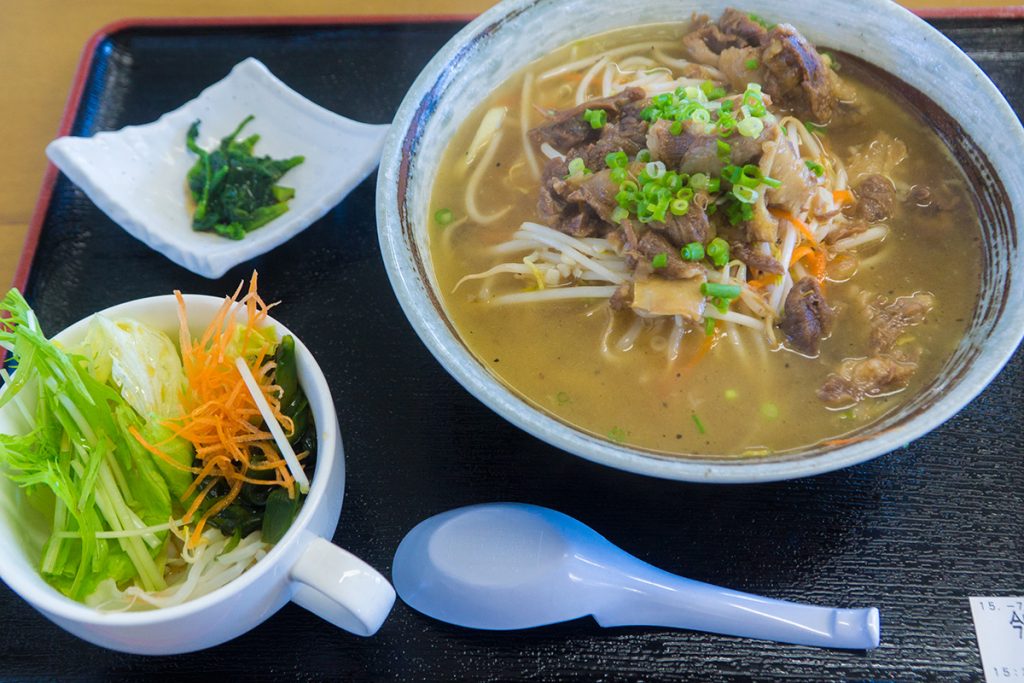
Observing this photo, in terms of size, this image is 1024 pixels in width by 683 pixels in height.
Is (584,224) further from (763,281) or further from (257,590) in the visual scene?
(257,590)

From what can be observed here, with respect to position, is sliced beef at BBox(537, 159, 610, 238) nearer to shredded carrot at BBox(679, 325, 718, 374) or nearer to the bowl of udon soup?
the bowl of udon soup

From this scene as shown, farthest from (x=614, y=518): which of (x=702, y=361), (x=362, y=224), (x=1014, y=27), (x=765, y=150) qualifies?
(x=1014, y=27)

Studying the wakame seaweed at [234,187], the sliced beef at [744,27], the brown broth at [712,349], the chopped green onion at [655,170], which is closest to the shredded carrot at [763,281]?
the brown broth at [712,349]

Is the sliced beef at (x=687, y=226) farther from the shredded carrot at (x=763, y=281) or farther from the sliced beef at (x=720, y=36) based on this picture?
the sliced beef at (x=720, y=36)

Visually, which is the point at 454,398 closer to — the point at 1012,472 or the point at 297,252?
the point at 297,252

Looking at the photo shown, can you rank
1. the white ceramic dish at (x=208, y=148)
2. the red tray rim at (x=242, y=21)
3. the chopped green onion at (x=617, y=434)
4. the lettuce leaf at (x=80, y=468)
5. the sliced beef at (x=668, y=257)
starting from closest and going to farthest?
1. the lettuce leaf at (x=80, y=468)
2. the chopped green onion at (x=617, y=434)
3. the sliced beef at (x=668, y=257)
4. the white ceramic dish at (x=208, y=148)
5. the red tray rim at (x=242, y=21)

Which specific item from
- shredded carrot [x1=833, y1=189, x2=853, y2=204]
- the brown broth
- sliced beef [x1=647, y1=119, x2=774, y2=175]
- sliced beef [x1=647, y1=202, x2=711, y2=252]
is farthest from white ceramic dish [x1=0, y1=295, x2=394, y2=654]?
shredded carrot [x1=833, y1=189, x2=853, y2=204]
